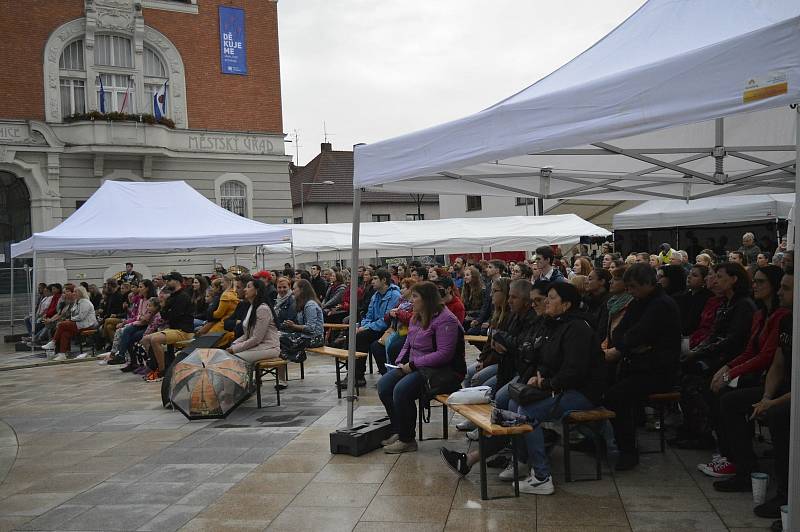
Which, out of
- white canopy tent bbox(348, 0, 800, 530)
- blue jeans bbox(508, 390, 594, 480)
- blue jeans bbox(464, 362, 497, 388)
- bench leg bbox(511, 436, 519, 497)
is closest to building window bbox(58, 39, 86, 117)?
white canopy tent bbox(348, 0, 800, 530)

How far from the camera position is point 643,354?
5.84m

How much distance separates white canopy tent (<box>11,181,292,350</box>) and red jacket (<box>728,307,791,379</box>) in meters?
11.1

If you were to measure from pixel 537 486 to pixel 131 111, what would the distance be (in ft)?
85.5

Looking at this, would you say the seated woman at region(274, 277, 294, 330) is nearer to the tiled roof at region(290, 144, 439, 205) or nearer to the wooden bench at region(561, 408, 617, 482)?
the wooden bench at region(561, 408, 617, 482)

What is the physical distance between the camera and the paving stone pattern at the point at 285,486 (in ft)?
15.8

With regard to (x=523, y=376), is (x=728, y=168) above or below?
above

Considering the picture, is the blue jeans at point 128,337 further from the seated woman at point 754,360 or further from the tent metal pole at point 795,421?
the tent metal pole at point 795,421

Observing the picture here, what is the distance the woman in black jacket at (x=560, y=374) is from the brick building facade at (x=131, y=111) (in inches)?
927

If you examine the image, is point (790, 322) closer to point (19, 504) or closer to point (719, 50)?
point (719, 50)

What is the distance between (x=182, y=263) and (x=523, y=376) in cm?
2339

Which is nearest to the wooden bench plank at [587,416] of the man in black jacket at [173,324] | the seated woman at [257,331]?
the seated woman at [257,331]

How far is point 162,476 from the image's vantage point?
20.4ft

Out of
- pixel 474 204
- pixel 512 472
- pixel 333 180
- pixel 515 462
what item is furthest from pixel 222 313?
pixel 333 180

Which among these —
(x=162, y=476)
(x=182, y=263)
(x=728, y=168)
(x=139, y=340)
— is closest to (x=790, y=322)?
(x=728, y=168)
